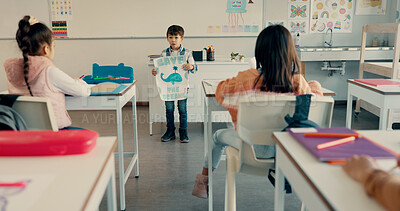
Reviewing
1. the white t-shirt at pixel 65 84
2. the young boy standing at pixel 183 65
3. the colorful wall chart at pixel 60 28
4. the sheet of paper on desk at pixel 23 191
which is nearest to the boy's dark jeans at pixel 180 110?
the young boy standing at pixel 183 65

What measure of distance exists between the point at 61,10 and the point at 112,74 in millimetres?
2897

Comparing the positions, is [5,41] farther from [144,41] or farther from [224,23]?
[224,23]

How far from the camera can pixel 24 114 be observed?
163 centimetres

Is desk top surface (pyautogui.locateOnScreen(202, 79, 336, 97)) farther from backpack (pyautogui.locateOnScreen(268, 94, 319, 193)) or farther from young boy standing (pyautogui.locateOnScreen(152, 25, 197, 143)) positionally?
young boy standing (pyautogui.locateOnScreen(152, 25, 197, 143))

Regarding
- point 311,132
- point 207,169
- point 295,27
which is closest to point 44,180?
point 311,132

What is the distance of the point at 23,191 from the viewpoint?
0.87m

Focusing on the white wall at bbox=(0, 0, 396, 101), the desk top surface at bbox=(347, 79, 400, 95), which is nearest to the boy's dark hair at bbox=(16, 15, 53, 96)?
the desk top surface at bbox=(347, 79, 400, 95)

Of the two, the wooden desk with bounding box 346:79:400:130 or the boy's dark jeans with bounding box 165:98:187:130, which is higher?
the wooden desk with bounding box 346:79:400:130

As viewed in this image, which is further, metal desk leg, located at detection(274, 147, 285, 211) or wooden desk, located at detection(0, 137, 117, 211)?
metal desk leg, located at detection(274, 147, 285, 211)

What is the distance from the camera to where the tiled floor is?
2340mm

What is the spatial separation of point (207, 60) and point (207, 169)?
1.95m

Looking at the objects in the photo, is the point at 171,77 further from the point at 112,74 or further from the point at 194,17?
the point at 194,17

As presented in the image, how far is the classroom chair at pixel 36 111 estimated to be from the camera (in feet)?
5.20

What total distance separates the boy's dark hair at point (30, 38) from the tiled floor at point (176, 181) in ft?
3.30
